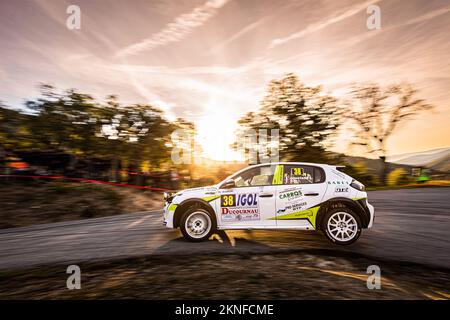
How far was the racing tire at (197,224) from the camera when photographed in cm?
620

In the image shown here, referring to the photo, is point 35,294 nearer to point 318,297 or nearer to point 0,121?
point 318,297

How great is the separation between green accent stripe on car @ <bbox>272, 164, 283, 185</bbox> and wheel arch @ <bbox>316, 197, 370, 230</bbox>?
97 centimetres

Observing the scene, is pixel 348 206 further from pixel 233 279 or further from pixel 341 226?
pixel 233 279

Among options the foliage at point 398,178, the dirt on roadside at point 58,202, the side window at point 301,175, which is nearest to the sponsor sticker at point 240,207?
the side window at point 301,175

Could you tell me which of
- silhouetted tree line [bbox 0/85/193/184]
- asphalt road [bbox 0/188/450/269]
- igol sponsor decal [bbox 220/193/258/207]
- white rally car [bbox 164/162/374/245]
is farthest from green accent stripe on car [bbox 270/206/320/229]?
silhouetted tree line [bbox 0/85/193/184]

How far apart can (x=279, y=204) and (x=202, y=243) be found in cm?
179

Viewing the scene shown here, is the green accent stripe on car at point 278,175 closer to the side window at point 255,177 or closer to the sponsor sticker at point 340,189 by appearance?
the side window at point 255,177

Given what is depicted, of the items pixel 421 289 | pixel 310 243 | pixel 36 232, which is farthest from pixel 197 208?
pixel 36 232

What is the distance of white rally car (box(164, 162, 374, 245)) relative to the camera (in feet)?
19.2

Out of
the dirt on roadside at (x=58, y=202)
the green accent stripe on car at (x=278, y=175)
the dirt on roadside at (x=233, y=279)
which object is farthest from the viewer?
the dirt on roadside at (x=58, y=202)

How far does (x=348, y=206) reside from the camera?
5.87 meters

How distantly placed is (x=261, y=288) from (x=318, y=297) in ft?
2.15

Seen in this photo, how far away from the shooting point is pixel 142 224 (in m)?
9.02

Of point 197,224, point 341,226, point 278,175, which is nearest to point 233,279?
point 197,224
